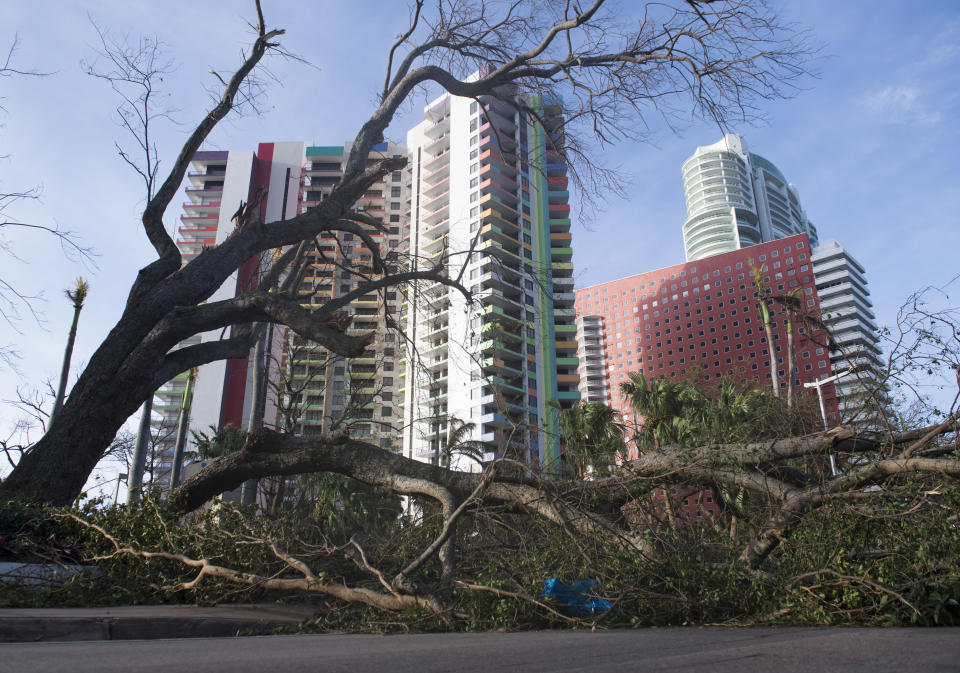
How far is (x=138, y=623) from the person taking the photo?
2.88m

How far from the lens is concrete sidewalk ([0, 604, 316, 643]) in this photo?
2518 mm

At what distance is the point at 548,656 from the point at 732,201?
481ft

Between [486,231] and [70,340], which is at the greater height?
[486,231]

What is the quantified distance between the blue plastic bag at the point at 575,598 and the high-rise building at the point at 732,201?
137307 millimetres

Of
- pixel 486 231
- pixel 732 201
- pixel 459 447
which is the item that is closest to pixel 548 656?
pixel 459 447

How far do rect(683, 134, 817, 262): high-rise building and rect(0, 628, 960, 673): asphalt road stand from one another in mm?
138437

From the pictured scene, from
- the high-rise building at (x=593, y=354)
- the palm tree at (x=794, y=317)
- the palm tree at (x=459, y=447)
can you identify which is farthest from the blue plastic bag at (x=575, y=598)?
the high-rise building at (x=593, y=354)

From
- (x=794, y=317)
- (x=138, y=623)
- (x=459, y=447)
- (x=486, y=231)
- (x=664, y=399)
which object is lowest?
(x=138, y=623)

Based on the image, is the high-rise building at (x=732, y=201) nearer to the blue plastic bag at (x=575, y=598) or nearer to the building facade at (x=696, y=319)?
the building facade at (x=696, y=319)

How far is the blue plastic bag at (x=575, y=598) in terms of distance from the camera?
323 cm

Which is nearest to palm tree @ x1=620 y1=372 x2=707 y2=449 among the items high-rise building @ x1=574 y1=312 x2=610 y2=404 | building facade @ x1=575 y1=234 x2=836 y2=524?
building facade @ x1=575 y1=234 x2=836 y2=524

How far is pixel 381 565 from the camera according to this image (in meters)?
5.20

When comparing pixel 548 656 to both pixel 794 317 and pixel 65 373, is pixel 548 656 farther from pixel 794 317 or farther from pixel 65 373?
pixel 65 373

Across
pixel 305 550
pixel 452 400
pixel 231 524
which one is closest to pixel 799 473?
pixel 305 550
